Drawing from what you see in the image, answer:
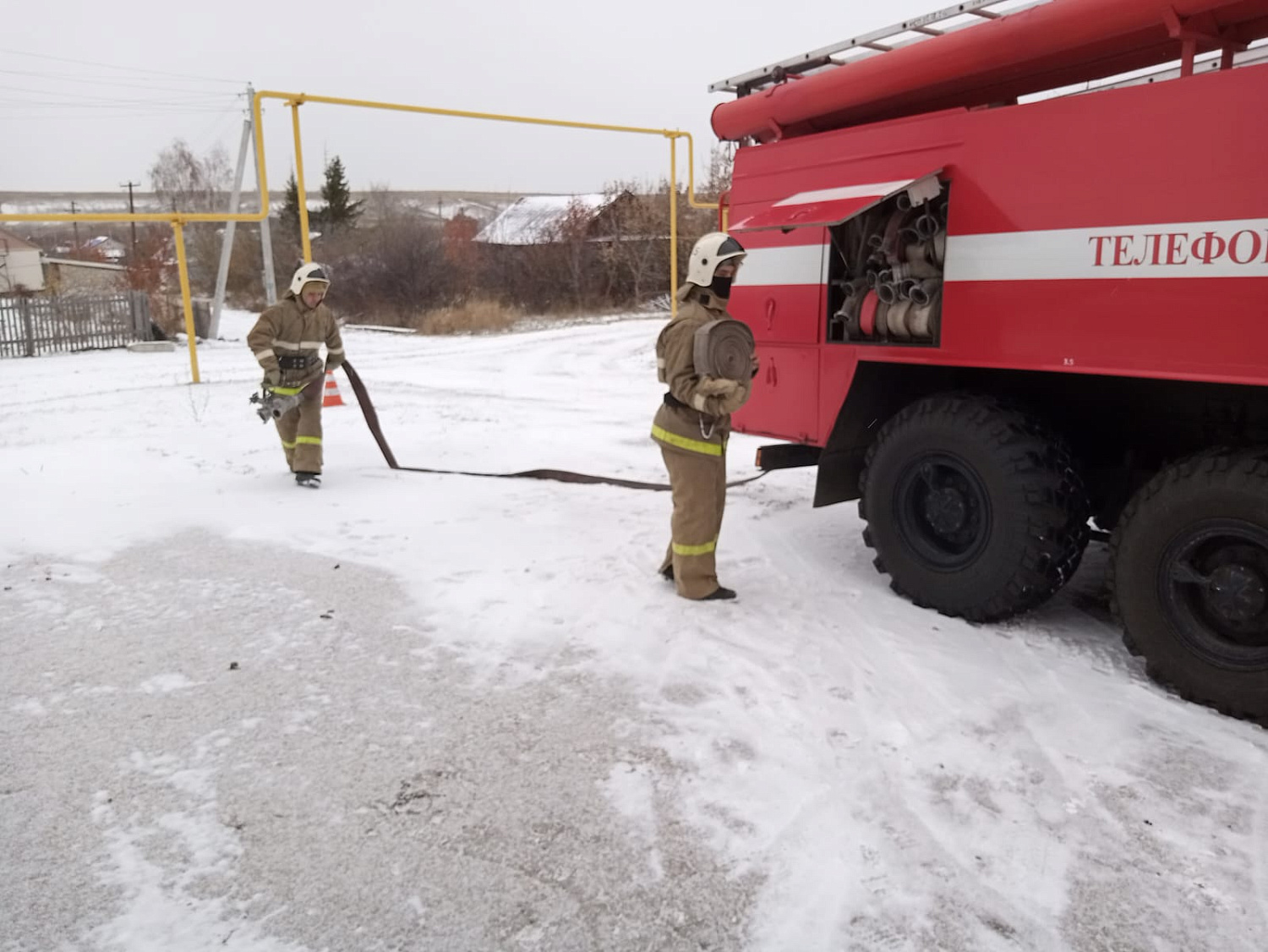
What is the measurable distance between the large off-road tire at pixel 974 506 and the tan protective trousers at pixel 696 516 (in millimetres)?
767

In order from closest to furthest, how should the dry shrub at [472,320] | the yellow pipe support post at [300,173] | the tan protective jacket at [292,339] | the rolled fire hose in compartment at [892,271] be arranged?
the rolled fire hose in compartment at [892,271] < the tan protective jacket at [292,339] < the yellow pipe support post at [300,173] < the dry shrub at [472,320]

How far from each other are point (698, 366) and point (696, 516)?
29.1 inches

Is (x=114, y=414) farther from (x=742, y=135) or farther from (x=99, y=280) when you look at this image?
(x=99, y=280)

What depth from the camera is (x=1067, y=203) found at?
3535 mm

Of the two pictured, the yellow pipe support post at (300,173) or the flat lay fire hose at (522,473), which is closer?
the flat lay fire hose at (522,473)

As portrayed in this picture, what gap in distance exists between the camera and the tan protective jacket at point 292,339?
6.83 meters

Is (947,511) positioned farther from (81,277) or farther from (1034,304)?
(81,277)

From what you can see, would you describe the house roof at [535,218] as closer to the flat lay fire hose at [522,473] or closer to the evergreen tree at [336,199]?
the evergreen tree at [336,199]

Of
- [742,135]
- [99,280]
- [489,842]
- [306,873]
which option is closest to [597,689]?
[489,842]

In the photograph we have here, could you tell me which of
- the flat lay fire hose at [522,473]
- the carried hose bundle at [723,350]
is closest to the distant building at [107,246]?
the flat lay fire hose at [522,473]

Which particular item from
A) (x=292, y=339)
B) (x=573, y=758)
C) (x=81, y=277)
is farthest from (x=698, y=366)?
(x=81, y=277)

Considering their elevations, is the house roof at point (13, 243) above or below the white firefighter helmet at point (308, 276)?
above

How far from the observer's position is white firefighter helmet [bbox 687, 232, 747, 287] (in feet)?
13.9

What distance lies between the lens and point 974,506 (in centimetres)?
412
